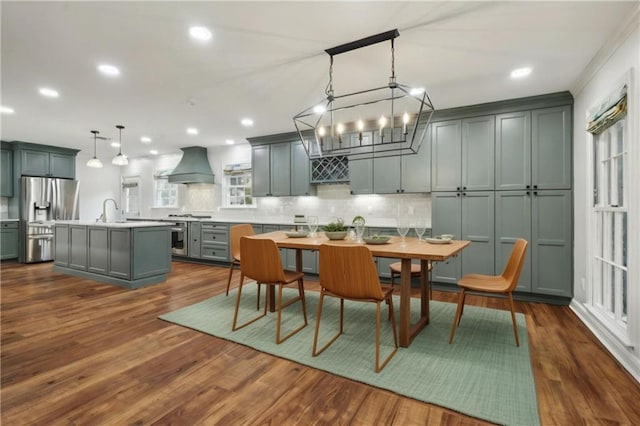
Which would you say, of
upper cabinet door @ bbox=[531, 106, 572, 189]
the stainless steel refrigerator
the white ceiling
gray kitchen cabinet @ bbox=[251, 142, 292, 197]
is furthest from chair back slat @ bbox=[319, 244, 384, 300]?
the stainless steel refrigerator

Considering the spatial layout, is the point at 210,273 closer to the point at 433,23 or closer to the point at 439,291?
the point at 439,291

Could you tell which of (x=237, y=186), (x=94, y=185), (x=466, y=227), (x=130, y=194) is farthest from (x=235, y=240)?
(x=94, y=185)

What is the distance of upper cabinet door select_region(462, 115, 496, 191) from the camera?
408cm

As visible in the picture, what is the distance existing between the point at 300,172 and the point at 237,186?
78.7 inches

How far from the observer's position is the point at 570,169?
3.67 meters

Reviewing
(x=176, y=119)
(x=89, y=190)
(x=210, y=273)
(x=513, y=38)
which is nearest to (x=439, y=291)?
(x=513, y=38)

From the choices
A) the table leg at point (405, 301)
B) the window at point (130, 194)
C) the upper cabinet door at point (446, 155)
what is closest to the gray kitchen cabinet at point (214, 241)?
the window at point (130, 194)

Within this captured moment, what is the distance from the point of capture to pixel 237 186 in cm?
701

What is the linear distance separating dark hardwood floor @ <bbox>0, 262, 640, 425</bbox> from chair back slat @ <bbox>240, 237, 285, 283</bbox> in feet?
1.97

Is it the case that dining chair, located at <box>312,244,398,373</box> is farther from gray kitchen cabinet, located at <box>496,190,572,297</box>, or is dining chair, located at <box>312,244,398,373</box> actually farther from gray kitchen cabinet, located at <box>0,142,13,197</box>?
gray kitchen cabinet, located at <box>0,142,13,197</box>

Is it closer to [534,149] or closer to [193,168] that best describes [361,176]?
[534,149]

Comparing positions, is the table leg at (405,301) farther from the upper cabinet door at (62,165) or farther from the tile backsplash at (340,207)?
the upper cabinet door at (62,165)

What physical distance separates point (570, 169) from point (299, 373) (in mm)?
3744

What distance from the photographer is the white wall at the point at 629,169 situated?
2.18 metres
